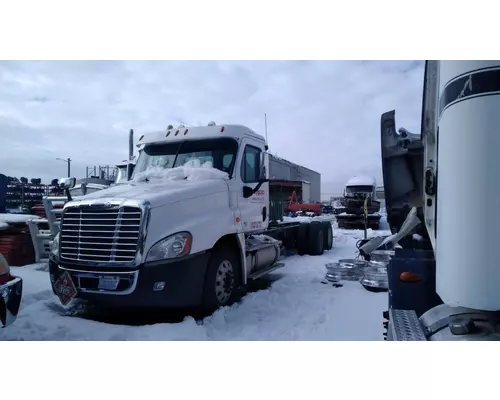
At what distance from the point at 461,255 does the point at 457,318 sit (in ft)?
1.50

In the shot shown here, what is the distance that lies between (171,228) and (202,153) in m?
1.79

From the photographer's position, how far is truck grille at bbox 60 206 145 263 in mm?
3768

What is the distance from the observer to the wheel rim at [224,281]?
15.0 ft

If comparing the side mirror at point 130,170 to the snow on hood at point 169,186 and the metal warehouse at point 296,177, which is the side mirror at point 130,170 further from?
the metal warehouse at point 296,177

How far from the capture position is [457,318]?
6.89 ft

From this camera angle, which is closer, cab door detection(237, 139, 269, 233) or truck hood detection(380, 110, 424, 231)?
truck hood detection(380, 110, 424, 231)

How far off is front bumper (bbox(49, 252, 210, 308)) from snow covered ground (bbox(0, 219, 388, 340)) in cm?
29

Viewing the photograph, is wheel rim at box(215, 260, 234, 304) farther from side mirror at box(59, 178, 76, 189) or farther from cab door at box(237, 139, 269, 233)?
side mirror at box(59, 178, 76, 189)

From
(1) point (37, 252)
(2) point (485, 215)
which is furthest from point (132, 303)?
(1) point (37, 252)

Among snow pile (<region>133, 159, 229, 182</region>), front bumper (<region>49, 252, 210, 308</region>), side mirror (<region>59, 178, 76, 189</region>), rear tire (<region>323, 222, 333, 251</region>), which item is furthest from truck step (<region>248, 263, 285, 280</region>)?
rear tire (<region>323, 222, 333, 251</region>)

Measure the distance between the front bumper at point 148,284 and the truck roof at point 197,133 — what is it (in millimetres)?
2097

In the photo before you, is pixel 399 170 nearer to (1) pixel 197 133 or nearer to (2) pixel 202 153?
(2) pixel 202 153

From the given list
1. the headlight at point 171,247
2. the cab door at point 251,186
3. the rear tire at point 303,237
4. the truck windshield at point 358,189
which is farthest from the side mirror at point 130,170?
the truck windshield at point 358,189

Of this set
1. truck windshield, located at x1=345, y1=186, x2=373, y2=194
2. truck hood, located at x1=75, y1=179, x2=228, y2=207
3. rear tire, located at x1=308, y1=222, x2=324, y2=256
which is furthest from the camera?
truck windshield, located at x1=345, y1=186, x2=373, y2=194
